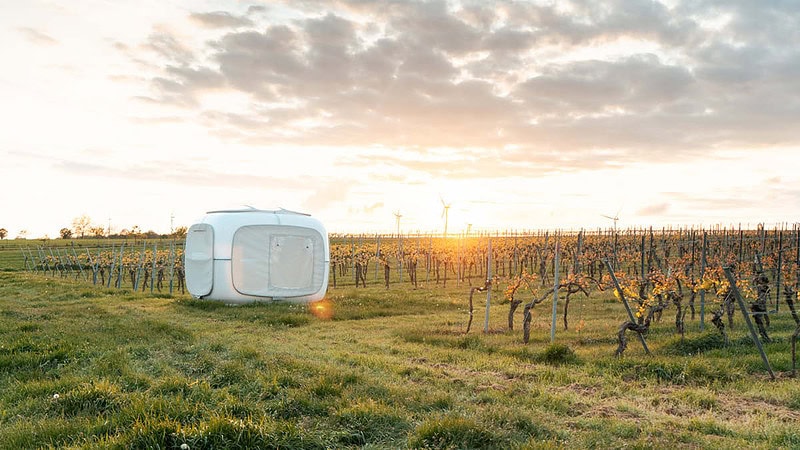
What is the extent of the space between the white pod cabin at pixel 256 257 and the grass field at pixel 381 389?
6.91 metres

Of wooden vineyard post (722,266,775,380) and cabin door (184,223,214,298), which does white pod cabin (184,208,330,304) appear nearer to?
cabin door (184,223,214,298)

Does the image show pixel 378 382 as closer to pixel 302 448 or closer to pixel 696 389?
pixel 302 448

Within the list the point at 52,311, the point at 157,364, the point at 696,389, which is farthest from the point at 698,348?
the point at 52,311

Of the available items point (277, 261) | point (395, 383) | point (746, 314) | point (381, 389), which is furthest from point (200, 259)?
point (746, 314)

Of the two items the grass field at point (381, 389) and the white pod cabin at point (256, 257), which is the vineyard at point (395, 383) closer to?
the grass field at point (381, 389)

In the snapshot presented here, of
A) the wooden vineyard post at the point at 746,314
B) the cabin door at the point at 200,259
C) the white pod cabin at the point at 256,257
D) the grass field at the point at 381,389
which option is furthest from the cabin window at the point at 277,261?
the wooden vineyard post at the point at 746,314

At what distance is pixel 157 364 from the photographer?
371 inches

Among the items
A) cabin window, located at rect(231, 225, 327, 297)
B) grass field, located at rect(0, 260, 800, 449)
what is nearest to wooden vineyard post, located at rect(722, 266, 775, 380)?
grass field, located at rect(0, 260, 800, 449)

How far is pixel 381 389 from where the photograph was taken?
778 cm

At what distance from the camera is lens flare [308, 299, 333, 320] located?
1812 centimetres

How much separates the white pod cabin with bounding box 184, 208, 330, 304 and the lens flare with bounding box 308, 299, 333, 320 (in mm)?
1965

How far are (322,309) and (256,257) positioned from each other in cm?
434

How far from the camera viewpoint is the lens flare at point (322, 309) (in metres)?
18.1

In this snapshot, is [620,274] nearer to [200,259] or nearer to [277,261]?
[277,261]
